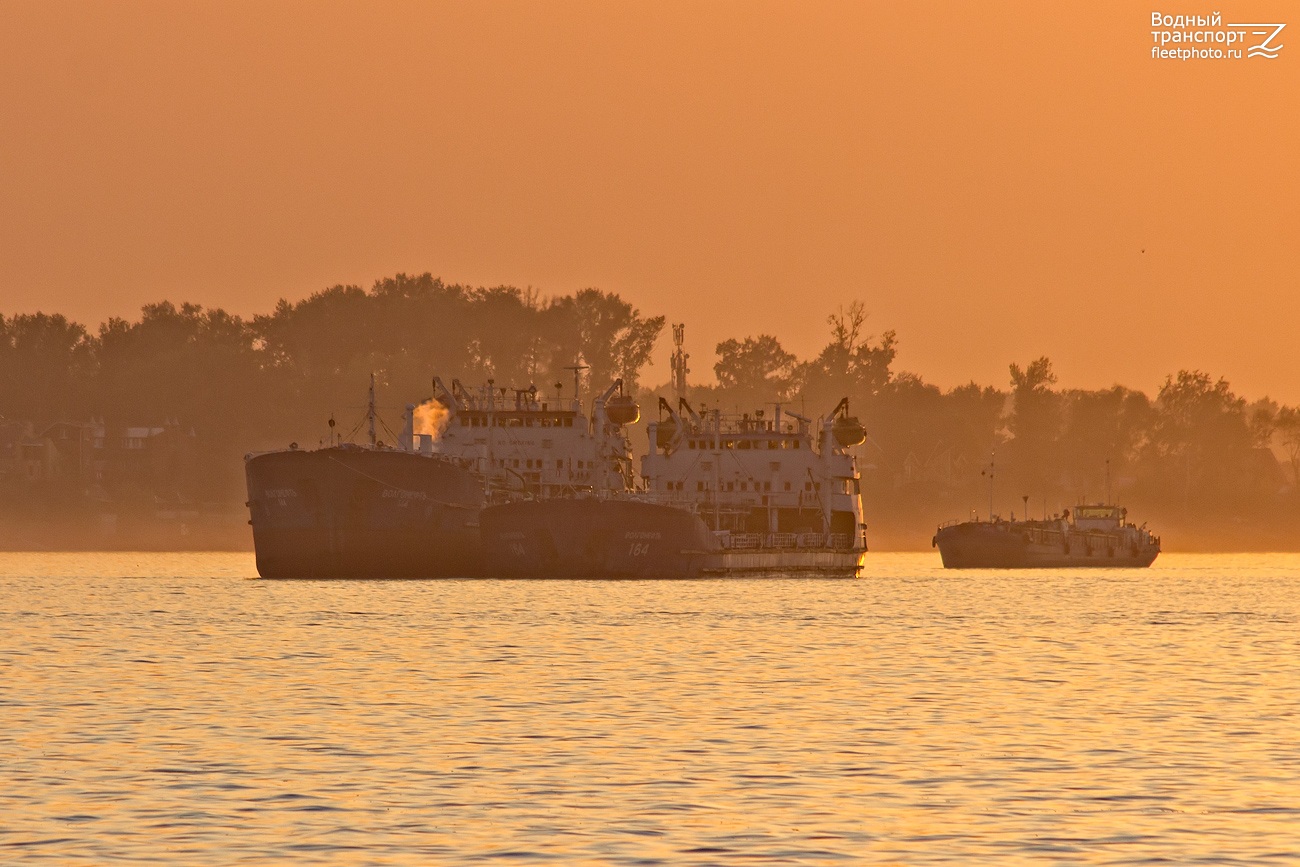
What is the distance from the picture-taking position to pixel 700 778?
32344mm

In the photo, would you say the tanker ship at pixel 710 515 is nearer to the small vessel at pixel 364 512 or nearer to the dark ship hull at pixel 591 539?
the dark ship hull at pixel 591 539

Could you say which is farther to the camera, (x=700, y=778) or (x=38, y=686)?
(x=38, y=686)

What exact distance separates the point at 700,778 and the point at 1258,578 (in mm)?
148572

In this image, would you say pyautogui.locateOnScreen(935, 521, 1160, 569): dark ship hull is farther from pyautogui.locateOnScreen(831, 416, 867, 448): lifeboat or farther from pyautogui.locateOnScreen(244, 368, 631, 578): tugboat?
pyautogui.locateOnScreen(244, 368, 631, 578): tugboat

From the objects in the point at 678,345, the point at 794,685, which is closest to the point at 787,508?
the point at 678,345

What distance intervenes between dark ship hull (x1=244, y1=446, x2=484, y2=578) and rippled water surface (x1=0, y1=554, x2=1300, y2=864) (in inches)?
1558

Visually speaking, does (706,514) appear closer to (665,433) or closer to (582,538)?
(665,433)

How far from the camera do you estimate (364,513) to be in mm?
121000

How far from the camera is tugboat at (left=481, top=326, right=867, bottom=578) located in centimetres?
12231

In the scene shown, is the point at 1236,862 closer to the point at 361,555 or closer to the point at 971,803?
the point at 971,803

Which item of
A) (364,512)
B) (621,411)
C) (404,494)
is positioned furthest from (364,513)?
(621,411)

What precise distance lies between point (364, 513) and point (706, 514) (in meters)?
31.1

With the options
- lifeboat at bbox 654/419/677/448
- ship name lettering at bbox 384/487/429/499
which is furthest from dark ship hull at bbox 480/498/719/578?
lifeboat at bbox 654/419/677/448

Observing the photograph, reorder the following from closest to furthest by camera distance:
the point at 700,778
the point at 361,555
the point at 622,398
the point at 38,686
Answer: the point at 700,778 < the point at 38,686 < the point at 361,555 < the point at 622,398
